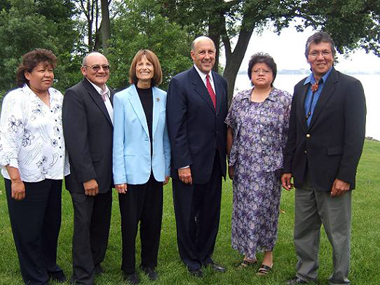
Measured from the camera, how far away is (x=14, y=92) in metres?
3.59

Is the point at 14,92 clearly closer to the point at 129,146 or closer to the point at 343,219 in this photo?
the point at 129,146

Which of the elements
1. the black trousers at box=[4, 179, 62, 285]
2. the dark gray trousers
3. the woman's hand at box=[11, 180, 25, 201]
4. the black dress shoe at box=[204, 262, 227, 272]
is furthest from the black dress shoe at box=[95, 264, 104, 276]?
the dark gray trousers

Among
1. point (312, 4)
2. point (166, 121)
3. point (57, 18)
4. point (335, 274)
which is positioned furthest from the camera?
point (57, 18)

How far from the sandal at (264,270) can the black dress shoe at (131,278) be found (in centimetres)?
125

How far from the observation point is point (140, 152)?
3920mm

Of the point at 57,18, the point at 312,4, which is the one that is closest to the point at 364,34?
the point at 312,4

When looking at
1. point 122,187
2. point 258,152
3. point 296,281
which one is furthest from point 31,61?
point 296,281

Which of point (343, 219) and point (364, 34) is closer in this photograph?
point (343, 219)

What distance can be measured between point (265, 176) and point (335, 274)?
3.60ft

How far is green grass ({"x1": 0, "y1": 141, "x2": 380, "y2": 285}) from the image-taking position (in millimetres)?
4169

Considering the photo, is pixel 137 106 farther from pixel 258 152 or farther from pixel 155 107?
pixel 258 152

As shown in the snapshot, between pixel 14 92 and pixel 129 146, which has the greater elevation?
pixel 14 92

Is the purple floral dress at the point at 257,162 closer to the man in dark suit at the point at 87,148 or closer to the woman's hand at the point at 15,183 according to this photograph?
the man in dark suit at the point at 87,148

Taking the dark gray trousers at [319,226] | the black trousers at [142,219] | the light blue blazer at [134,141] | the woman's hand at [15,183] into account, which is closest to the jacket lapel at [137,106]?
the light blue blazer at [134,141]
